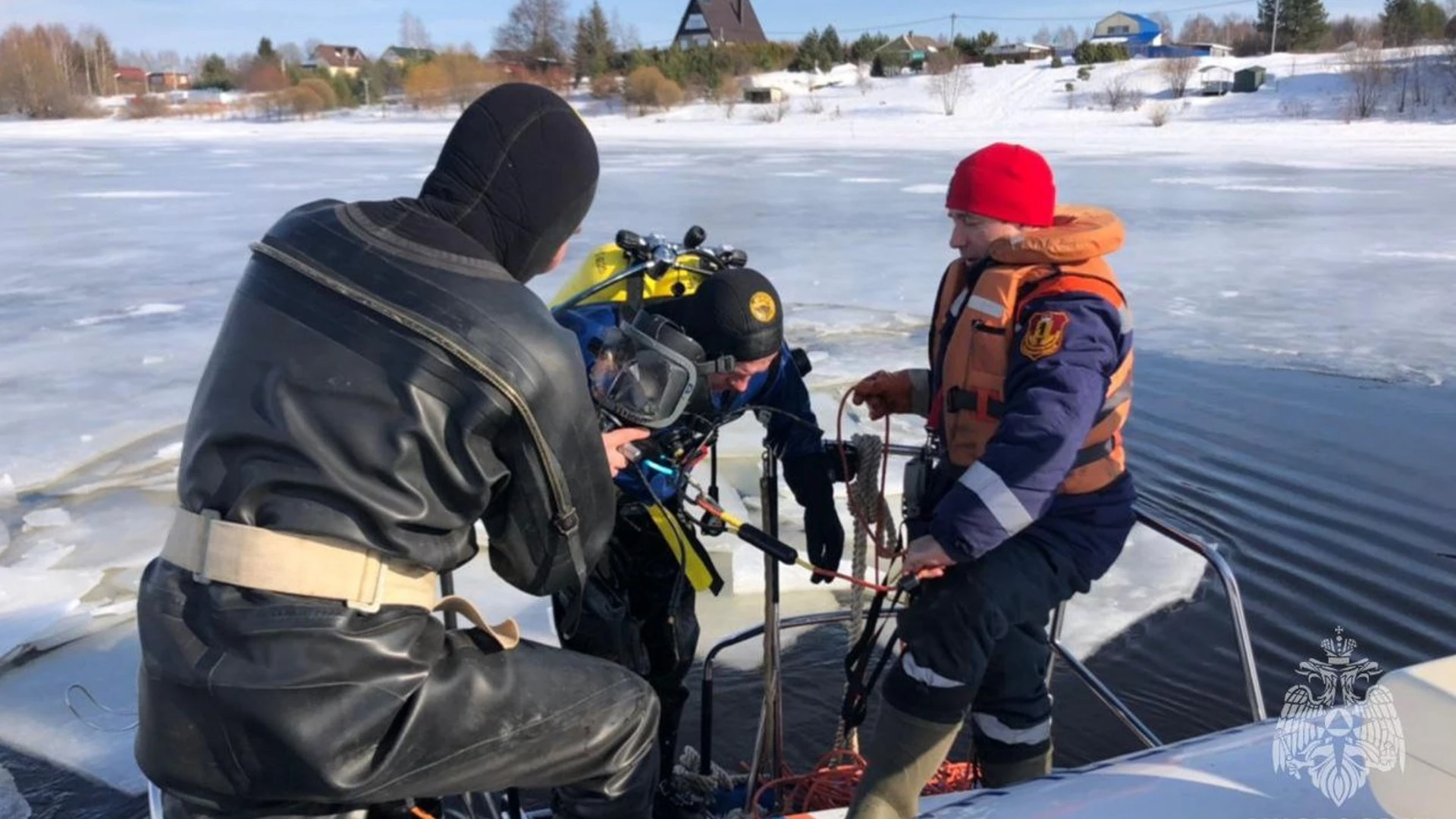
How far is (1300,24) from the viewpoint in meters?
48.2

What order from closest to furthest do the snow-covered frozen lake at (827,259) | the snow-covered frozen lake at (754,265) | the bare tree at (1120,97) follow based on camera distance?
the snow-covered frozen lake at (754,265) < the snow-covered frozen lake at (827,259) < the bare tree at (1120,97)

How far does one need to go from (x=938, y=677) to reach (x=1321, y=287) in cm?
836

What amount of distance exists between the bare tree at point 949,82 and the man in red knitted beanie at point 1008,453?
113 feet

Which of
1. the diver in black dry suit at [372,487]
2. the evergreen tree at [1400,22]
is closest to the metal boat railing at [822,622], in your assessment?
the diver in black dry suit at [372,487]

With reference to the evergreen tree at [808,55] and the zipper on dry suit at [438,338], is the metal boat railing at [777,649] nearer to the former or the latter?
the zipper on dry suit at [438,338]

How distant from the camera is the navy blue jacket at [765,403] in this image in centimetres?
244

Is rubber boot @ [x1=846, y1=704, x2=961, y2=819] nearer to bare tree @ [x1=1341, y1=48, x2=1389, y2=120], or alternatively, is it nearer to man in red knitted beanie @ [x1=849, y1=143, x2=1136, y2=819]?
man in red knitted beanie @ [x1=849, y1=143, x2=1136, y2=819]

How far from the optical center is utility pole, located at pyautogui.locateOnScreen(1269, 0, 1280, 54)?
47706 millimetres

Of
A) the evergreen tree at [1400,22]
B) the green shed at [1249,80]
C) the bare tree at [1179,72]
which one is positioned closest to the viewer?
the green shed at [1249,80]

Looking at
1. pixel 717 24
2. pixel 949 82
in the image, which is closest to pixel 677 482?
pixel 949 82

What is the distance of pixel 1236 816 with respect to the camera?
1.52 meters

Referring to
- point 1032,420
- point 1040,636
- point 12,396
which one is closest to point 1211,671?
point 1040,636

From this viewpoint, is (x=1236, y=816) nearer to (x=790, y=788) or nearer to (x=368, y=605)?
(x=368, y=605)

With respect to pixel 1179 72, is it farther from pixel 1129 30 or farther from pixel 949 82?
pixel 1129 30
